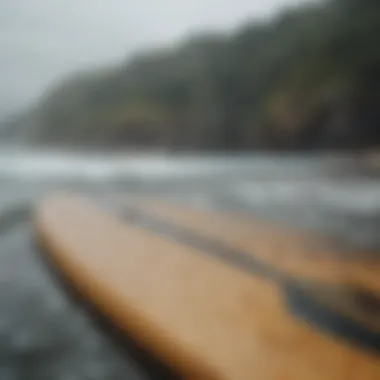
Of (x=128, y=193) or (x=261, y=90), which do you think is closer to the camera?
(x=261, y=90)

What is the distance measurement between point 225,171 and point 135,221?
0.15m

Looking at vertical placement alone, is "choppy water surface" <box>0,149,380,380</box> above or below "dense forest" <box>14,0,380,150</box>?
below

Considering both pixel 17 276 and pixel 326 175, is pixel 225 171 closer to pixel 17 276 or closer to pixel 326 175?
pixel 326 175

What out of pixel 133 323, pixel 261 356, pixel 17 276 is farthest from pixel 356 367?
pixel 17 276

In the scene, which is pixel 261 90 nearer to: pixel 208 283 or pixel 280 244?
pixel 280 244

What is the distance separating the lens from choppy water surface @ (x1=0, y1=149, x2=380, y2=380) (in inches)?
19.7

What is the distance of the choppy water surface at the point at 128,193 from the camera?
1.64ft

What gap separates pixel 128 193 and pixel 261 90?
300 millimetres

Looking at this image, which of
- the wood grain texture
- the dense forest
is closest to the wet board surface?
the wood grain texture

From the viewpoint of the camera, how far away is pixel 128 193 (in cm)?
93

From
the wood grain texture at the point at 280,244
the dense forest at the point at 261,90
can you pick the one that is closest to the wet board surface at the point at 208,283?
the wood grain texture at the point at 280,244

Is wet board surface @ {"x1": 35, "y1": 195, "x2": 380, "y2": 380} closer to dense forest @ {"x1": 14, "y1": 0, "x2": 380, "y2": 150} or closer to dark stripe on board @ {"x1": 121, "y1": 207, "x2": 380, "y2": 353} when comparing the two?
dark stripe on board @ {"x1": 121, "y1": 207, "x2": 380, "y2": 353}

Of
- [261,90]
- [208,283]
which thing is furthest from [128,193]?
[208,283]

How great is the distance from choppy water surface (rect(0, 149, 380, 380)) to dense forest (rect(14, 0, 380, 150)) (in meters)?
0.03
